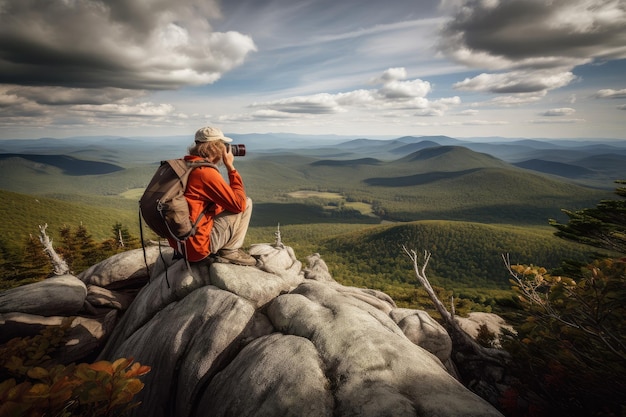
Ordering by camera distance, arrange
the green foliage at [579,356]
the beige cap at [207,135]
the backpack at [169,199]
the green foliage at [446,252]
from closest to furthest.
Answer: the green foliage at [579,356] → the backpack at [169,199] → the beige cap at [207,135] → the green foliage at [446,252]

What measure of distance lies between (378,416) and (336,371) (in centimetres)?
129

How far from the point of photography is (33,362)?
231 inches

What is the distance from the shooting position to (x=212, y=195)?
6.68 metres

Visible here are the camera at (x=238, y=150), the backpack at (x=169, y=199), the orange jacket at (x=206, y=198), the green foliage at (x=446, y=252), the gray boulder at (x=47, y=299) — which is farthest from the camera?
the green foliage at (x=446, y=252)

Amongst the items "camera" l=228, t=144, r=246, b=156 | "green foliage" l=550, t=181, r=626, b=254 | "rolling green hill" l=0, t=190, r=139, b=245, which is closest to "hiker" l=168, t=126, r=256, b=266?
"camera" l=228, t=144, r=246, b=156

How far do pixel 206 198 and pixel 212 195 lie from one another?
0.93 ft

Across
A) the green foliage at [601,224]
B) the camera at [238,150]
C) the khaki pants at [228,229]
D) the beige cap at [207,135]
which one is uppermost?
the beige cap at [207,135]

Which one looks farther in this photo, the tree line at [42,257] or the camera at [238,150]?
the tree line at [42,257]

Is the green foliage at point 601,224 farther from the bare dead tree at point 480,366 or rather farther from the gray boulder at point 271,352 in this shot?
the gray boulder at point 271,352

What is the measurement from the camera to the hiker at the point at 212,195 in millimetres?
6520

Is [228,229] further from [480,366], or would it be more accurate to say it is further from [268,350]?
[480,366]

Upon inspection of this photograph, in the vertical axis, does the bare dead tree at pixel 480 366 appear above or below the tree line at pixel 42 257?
above

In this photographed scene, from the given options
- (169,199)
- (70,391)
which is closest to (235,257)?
(169,199)

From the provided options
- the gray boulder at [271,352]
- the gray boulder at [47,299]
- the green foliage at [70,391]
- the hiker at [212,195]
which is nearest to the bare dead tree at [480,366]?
the gray boulder at [271,352]
